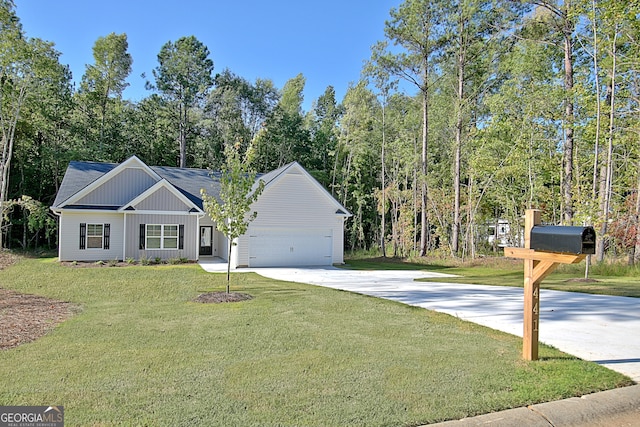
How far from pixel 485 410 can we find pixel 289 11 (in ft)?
54.4

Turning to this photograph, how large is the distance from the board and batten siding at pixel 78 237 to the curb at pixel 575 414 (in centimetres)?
1825

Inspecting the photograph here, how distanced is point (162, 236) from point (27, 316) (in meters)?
11.9

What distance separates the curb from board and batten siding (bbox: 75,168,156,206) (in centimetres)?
1918

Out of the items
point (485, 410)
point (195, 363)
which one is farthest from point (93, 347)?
point (485, 410)

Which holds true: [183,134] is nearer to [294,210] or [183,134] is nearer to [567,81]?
[294,210]

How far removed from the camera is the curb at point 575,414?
10.7 ft

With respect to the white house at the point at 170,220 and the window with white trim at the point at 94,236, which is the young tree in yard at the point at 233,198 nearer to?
the white house at the point at 170,220

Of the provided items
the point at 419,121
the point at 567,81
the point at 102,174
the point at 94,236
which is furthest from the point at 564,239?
the point at 419,121

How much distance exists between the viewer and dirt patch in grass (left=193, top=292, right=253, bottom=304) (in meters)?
8.65

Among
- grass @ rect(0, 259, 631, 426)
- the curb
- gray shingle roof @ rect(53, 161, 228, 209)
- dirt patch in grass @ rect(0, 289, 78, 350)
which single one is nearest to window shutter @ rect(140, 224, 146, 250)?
gray shingle roof @ rect(53, 161, 228, 209)

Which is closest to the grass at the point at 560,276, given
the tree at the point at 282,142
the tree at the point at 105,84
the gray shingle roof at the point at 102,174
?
the gray shingle roof at the point at 102,174

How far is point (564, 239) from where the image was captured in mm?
4094

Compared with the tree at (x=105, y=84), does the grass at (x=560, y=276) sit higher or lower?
lower

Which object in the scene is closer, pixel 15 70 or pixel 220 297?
pixel 220 297
